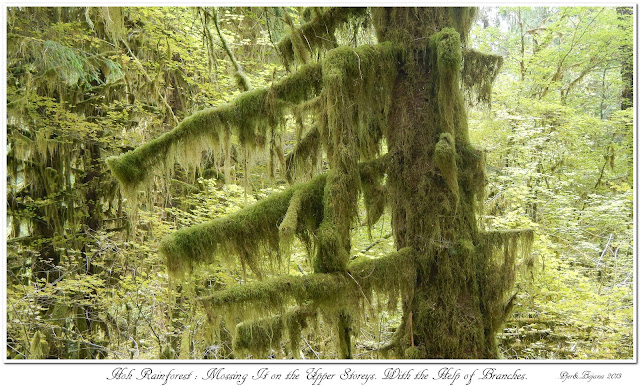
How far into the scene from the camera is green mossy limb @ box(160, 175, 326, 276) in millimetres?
4523

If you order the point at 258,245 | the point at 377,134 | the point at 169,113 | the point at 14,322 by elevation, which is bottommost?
the point at 14,322

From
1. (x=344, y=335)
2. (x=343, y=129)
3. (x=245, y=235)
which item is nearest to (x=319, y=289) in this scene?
(x=245, y=235)

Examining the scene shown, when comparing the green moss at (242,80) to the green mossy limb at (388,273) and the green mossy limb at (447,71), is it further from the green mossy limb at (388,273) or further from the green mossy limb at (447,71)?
the green mossy limb at (388,273)

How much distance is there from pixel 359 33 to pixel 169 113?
257 inches

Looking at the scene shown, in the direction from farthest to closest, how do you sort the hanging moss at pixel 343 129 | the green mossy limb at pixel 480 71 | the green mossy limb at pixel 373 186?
the green mossy limb at pixel 480 71
the green mossy limb at pixel 373 186
the hanging moss at pixel 343 129

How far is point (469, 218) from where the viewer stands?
494 centimetres

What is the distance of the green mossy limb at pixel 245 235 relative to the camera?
14.8 ft

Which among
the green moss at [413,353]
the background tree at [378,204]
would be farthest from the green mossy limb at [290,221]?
the green moss at [413,353]

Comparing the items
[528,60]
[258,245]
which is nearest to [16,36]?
[258,245]

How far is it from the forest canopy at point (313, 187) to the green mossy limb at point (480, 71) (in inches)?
1.2

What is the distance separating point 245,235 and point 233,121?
4.34ft

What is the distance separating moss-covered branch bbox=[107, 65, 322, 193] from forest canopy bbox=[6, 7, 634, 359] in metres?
0.02

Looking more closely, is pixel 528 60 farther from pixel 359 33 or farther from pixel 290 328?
pixel 290 328

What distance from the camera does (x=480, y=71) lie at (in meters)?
5.58
